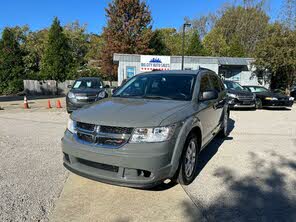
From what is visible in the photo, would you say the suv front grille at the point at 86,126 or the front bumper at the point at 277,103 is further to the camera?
the front bumper at the point at 277,103

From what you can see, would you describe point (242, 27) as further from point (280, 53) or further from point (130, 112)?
point (130, 112)

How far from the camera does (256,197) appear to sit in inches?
148

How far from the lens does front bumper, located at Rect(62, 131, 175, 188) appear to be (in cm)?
325

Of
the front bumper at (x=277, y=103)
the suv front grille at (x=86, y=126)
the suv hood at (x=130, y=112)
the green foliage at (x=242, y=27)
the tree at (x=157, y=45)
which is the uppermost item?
the green foliage at (x=242, y=27)

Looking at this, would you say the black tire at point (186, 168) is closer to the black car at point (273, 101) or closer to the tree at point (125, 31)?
the black car at point (273, 101)

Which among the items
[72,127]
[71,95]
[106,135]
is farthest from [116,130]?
[71,95]

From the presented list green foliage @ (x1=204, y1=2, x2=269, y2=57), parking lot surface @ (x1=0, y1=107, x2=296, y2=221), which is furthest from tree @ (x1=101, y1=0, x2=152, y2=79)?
parking lot surface @ (x1=0, y1=107, x2=296, y2=221)

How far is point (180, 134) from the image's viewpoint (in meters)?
3.57

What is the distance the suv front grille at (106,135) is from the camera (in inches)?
131

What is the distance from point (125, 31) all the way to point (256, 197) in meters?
32.8

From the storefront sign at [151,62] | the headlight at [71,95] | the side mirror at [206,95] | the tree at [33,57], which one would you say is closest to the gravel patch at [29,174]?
the side mirror at [206,95]

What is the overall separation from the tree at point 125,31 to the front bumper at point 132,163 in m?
30.9

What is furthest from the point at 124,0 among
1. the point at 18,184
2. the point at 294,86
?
the point at 18,184

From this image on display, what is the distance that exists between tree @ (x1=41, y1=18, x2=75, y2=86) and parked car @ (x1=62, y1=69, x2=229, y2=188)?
28.1 m
